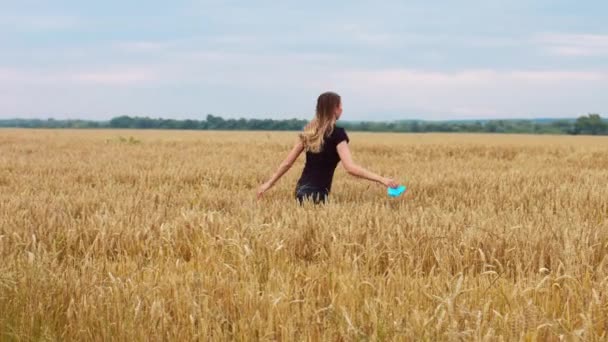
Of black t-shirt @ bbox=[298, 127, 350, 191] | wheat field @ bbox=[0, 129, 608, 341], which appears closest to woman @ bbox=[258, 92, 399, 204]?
black t-shirt @ bbox=[298, 127, 350, 191]

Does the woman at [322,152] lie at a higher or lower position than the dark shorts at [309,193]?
higher

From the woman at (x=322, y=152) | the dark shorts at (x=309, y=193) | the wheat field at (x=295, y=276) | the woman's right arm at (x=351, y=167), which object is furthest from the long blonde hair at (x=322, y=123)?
the wheat field at (x=295, y=276)

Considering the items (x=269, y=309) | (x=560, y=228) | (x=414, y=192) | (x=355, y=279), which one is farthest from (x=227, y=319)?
(x=414, y=192)

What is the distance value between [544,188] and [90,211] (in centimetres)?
595

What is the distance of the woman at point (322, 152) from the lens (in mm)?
6312

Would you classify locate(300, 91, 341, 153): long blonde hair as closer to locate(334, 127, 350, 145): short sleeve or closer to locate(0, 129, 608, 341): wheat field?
locate(334, 127, 350, 145): short sleeve

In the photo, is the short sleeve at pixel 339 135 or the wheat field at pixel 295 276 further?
the short sleeve at pixel 339 135

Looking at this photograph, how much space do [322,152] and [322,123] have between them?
1.05ft

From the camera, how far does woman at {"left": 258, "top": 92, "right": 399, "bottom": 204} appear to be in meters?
6.31

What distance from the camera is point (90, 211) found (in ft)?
19.7

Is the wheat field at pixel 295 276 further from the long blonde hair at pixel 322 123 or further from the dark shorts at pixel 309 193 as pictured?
the long blonde hair at pixel 322 123

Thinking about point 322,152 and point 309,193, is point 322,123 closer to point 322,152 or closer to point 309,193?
point 322,152

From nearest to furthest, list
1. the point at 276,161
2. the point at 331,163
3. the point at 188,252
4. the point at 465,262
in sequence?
the point at 465,262
the point at 188,252
the point at 331,163
the point at 276,161

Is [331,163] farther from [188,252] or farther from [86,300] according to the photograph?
[86,300]
